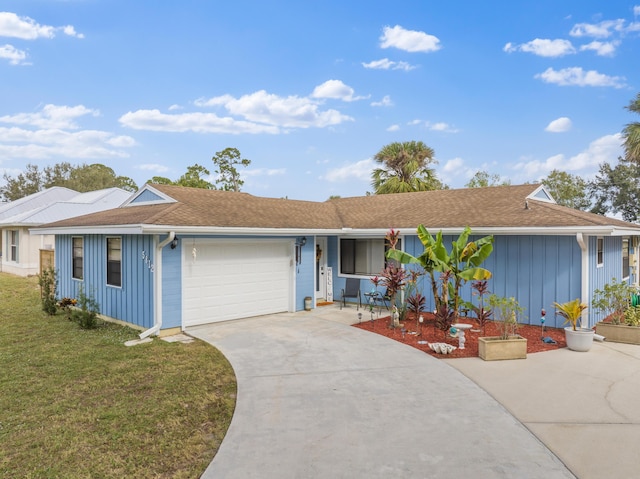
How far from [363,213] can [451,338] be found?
6606 mm

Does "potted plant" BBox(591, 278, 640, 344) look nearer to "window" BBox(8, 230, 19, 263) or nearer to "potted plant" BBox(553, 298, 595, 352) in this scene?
"potted plant" BBox(553, 298, 595, 352)

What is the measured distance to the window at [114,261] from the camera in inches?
394

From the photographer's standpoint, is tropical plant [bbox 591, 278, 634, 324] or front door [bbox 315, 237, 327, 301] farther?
front door [bbox 315, 237, 327, 301]

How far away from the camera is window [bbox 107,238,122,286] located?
10014 millimetres

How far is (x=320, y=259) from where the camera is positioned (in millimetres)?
13273

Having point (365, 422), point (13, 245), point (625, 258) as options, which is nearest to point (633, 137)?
point (625, 258)

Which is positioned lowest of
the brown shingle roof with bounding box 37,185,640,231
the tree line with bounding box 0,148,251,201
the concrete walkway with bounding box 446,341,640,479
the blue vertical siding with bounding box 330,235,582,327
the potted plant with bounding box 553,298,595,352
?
the concrete walkway with bounding box 446,341,640,479

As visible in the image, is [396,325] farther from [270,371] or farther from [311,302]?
[270,371]

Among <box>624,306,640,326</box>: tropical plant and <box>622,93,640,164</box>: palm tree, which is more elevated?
<box>622,93,640,164</box>: palm tree

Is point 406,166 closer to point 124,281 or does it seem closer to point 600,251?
point 600,251

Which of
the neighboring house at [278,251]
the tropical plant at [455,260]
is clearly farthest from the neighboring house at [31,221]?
the tropical plant at [455,260]

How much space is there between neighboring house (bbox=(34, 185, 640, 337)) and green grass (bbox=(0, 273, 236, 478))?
5.19 feet

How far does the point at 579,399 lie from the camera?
5.37 metres

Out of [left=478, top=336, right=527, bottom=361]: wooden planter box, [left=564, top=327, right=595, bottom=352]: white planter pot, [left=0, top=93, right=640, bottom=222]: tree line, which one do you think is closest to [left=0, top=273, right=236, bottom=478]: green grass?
[left=478, top=336, right=527, bottom=361]: wooden planter box
